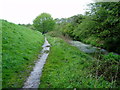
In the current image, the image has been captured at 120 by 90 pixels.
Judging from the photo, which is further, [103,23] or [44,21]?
[44,21]

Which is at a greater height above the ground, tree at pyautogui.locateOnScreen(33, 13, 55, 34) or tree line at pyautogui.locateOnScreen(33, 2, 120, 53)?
tree at pyautogui.locateOnScreen(33, 13, 55, 34)

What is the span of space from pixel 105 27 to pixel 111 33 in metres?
0.87

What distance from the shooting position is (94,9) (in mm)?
13250

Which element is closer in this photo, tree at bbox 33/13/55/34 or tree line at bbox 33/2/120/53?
tree line at bbox 33/2/120/53

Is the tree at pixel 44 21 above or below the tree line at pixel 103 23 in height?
above

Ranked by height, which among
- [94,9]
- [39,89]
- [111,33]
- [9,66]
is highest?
[94,9]

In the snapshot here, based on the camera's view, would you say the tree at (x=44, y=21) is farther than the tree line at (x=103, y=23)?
Yes

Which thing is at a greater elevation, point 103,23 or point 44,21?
point 44,21

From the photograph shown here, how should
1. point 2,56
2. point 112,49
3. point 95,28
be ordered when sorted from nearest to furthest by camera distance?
1. point 2,56
2. point 95,28
3. point 112,49

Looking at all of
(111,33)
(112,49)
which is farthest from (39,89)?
(112,49)

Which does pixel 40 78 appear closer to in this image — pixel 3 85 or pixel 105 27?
pixel 3 85

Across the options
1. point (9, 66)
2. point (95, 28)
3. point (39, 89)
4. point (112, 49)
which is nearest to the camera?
point (39, 89)

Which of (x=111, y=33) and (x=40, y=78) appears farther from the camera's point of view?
(x=111, y=33)

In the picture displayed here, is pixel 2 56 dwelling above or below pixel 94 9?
below
